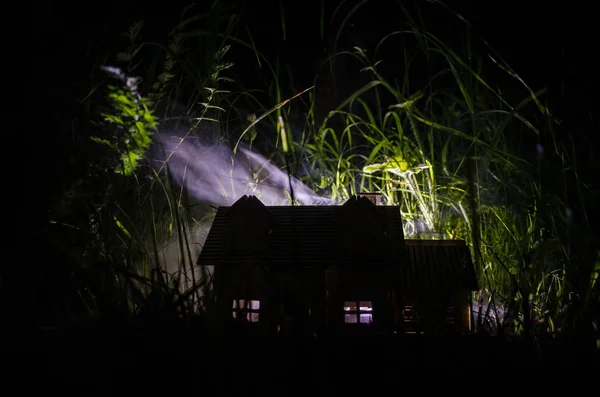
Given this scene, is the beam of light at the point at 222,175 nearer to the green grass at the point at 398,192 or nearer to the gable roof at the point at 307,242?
the green grass at the point at 398,192

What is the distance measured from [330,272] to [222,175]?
2.79ft

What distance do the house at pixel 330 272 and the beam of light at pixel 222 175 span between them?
1.76 feet

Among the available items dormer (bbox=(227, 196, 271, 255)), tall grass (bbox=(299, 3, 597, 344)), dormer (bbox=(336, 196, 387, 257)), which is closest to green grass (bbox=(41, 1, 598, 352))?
tall grass (bbox=(299, 3, 597, 344))

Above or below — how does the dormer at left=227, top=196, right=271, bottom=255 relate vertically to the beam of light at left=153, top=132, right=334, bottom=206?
below

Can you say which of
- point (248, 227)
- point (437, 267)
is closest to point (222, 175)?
point (248, 227)

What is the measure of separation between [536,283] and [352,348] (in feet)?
2.55

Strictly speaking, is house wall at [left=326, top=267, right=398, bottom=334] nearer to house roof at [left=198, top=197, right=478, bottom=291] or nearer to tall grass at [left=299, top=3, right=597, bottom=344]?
house roof at [left=198, top=197, right=478, bottom=291]

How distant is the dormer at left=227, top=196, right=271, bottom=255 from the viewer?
129 centimetres

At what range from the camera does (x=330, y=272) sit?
1288mm

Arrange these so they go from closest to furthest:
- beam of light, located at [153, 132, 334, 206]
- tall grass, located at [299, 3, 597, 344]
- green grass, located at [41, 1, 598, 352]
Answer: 1. green grass, located at [41, 1, 598, 352]
2. tall grass, located at [299, 3, 597, 344]
3. beam of light, located at [153, 132, 334, 206]

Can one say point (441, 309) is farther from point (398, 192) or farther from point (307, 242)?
point (398, 192)

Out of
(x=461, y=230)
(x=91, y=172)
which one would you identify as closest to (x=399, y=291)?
(x=461, y=230)

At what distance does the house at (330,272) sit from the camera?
1.23 metres

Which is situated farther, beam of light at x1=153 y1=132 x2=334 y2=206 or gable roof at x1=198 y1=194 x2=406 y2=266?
beam of light at x1=153 y1=132 x2=334 y2=206
